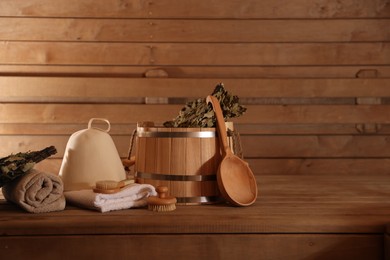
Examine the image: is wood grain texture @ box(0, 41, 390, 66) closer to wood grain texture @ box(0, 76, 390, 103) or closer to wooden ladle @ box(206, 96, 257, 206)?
wood grain texture @ box(0, 76, 390, 103)

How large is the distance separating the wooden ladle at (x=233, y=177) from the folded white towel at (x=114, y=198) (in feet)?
0.71

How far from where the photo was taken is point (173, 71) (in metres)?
2.92

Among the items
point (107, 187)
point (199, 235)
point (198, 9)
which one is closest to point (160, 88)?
point (198, 9)

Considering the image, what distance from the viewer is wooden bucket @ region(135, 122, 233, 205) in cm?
125

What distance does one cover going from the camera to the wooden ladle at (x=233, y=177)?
1232mm

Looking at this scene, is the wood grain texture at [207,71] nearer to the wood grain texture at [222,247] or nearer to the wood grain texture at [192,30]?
the wood grain texture at [192,30]

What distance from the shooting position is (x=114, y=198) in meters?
1.20

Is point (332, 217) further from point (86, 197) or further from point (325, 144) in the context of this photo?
point (325, 144)

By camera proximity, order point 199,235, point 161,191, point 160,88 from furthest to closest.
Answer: point 160,88 → point 161,191 → point 199,235

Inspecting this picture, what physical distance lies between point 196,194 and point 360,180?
3.42 feet

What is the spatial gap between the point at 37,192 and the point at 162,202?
351 mm

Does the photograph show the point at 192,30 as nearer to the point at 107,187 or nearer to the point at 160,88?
the point at 160,88

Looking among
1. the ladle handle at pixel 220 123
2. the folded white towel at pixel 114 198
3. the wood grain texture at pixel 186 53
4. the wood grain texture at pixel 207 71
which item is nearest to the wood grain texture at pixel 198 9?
the wood grain texture at pixel 186 53

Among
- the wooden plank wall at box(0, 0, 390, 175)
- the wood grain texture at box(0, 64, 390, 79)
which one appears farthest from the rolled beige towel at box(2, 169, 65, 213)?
the wood grain texture at box(0, 64, 390, 79)
